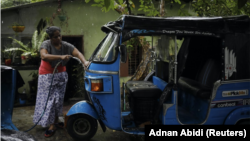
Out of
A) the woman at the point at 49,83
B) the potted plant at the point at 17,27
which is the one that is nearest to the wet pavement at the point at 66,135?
the woman at the point at 49,83

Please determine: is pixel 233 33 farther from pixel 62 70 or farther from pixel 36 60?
pixel 36 60

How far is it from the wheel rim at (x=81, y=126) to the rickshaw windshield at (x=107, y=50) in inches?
44.5

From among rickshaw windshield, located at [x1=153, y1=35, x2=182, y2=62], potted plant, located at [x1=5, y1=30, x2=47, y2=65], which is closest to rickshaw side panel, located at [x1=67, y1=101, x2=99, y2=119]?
rickshaw windshield, located at [x1=153, y1=35, x2=182, y2=62]

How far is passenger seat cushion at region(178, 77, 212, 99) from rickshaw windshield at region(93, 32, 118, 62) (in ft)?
5.27

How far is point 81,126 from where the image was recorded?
4.72 meters

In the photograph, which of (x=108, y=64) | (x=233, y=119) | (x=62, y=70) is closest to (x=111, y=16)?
(x=62, y=70)

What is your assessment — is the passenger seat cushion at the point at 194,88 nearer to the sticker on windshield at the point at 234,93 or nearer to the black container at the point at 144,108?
the sticker on windshield at the point at 234,93

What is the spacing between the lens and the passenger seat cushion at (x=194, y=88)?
4.43 m

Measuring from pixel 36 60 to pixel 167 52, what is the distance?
17.0ft

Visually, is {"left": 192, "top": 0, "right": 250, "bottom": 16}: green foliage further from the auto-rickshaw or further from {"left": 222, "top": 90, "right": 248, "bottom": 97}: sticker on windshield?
{"left": 222, "top": 90, "right": 248, "bottom": 97}: sticker on windshield

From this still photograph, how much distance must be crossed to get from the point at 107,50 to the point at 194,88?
1763 millimetres

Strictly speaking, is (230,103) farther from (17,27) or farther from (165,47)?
(17,27)

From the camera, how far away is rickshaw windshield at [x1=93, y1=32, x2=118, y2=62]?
4.39 metres

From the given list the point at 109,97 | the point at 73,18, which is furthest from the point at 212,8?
the point at 109,97
